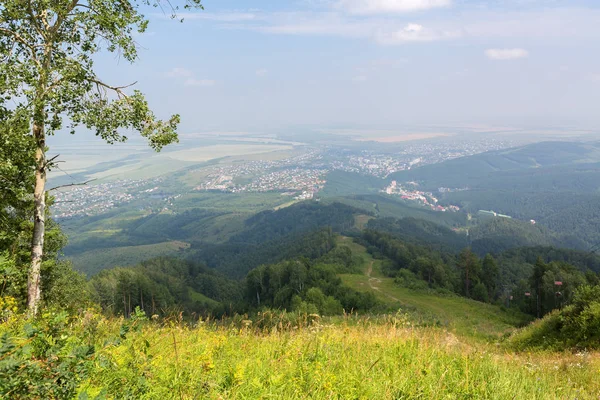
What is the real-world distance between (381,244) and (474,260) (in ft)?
147

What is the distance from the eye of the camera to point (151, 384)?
311 centimetres

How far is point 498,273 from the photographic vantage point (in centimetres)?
8581

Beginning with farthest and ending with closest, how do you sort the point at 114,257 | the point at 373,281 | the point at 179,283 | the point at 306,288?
the point at 114,257, the point at 179,283, the point at 373,281, the point at 306,288

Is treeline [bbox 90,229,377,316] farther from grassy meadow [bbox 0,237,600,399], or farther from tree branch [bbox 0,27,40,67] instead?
tree branch [bbox 0,27,40,67]

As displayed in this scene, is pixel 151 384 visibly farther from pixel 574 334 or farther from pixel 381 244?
pixel 381 244

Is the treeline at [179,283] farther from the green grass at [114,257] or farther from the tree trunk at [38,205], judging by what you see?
the tree trunk at [38,205]

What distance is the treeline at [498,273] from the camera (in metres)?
58.8

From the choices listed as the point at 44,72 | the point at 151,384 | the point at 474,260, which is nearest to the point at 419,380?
the point at 151,384

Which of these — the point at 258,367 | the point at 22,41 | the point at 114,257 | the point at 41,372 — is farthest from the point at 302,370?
the point at 114,257

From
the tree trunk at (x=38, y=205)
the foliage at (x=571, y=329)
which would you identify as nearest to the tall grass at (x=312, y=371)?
the tree trunk at (x=38, y=205)

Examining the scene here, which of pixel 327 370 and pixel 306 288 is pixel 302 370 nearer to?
pixel 327 370

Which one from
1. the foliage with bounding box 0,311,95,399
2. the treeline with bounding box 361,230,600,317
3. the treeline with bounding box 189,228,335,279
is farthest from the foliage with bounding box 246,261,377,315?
the foliage with bounding box 0,311,95,399

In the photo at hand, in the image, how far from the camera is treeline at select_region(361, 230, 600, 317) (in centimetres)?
5878

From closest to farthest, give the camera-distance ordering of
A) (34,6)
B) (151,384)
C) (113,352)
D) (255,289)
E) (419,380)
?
(151,384) → (113,352) → (419,380) → (34,6) → (255,289)
